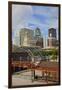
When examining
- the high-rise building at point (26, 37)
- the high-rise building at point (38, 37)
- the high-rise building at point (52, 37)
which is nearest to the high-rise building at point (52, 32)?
the high-rise building at point (52, 37)

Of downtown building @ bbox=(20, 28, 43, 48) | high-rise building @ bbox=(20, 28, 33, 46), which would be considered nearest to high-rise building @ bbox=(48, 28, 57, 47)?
downtown building @ bbox=(20, 28, 43, 48)

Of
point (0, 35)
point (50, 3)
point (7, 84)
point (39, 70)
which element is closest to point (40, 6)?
point (50, 3)

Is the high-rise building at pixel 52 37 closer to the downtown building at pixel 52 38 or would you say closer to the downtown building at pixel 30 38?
the downtown building at pixel 52 38

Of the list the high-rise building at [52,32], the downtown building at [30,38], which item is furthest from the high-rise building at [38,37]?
the high-rise building at [52,32]

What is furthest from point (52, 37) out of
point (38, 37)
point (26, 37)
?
point (26, 37)

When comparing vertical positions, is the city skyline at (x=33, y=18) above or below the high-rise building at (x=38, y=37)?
above

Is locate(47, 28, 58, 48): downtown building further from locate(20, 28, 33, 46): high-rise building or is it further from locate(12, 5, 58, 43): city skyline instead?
locate(20, 28, 33, 46): high-rise building

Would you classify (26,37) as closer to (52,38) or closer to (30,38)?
(30,38)

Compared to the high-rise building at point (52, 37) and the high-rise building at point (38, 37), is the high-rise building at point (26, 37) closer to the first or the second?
the high-rise building at point (38, 37)
